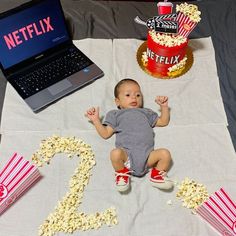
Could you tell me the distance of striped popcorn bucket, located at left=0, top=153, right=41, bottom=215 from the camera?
55.8 inches

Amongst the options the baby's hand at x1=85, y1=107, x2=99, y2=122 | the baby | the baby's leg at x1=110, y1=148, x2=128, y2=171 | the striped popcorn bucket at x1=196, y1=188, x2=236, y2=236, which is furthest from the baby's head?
the striped popcorn bucket at x1=196, y1=188, x2=236, y2=236

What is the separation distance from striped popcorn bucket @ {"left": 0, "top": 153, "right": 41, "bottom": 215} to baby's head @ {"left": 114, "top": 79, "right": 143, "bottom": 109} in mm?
455

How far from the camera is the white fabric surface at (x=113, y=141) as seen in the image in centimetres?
140

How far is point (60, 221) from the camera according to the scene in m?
1.38

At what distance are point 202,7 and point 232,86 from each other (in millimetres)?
568

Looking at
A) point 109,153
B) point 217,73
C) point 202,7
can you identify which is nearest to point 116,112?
point 109,153

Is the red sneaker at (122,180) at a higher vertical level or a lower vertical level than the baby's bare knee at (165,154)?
lower

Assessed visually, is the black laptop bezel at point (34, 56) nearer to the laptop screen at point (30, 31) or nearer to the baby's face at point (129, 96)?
the laptop screen at point (30, 31)

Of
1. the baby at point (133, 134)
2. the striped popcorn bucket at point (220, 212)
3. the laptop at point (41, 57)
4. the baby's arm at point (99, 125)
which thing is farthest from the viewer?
the laptop at point (41, 57)

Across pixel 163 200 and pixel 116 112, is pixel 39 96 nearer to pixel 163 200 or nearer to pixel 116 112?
pixel 116 112

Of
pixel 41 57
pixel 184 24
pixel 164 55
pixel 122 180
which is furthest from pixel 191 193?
pixel 41 57

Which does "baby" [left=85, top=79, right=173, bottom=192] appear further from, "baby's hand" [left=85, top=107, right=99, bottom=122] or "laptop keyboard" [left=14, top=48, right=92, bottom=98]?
"laptop keyboard" [left=14, top=48, right=92, bottom=98]

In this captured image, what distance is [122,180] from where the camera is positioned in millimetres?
1433

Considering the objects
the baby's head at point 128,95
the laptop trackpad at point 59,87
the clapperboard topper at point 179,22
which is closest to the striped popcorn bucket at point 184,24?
the clapperboard topper at point 179,22
